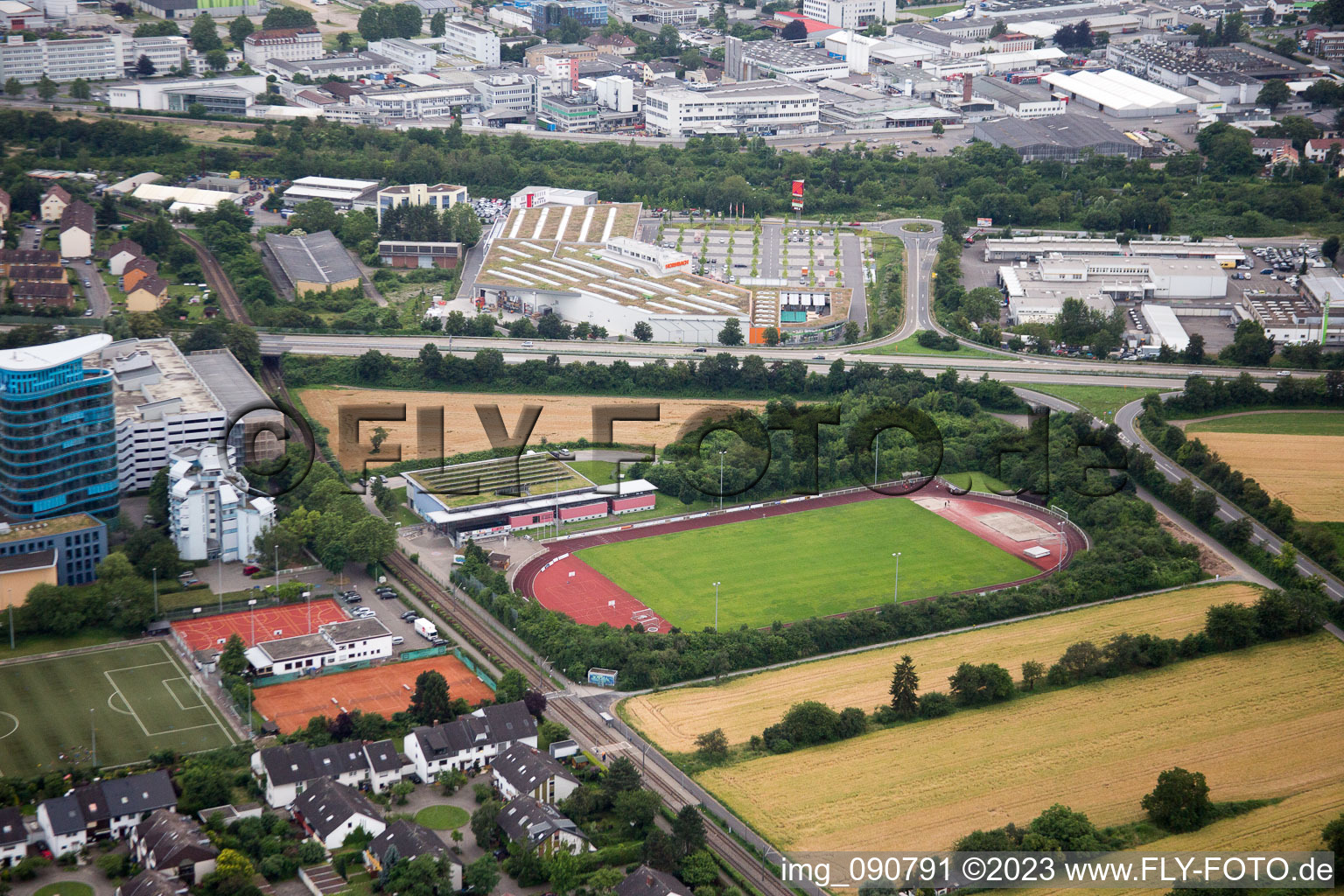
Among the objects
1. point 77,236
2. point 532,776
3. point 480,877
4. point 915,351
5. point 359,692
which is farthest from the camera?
point 77,236

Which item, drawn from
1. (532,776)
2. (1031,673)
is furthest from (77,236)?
(1031,673)

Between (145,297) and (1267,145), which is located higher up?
(1267,145)

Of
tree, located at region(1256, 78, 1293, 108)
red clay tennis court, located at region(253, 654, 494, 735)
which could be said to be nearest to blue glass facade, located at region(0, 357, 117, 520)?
red clay tennis court, located at region(253, 654, 494, 735)

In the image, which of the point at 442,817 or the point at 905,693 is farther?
the point at 905,693

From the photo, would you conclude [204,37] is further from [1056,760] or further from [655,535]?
[1056,760]

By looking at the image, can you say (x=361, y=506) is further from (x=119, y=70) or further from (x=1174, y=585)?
(x=119, y=70)

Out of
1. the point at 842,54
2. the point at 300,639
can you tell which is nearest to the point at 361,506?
the point at 300,639
